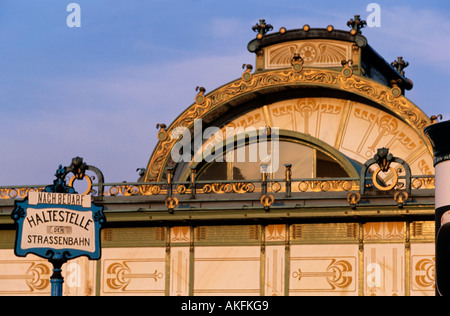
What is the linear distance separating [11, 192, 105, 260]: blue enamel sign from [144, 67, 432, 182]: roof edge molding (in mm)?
8909

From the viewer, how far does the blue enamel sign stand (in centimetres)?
2592

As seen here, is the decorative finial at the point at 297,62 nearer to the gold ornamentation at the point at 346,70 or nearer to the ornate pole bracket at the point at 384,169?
the gold ornamentation at the point at 346,70

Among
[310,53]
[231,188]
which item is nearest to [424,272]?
[231,188]

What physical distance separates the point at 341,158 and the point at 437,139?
15.8 m

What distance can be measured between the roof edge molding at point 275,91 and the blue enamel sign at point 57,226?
891 cm

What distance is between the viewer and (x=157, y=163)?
35.7 metres

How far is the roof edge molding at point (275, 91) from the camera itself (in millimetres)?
34312

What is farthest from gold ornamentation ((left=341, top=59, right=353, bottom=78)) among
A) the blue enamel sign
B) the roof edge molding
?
the blue enamel sign

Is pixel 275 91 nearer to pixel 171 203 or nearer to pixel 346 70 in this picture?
pixel 346 70

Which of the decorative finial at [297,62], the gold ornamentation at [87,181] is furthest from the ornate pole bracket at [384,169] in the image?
the gold ornamentation at [87,181]

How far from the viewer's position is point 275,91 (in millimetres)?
35875
